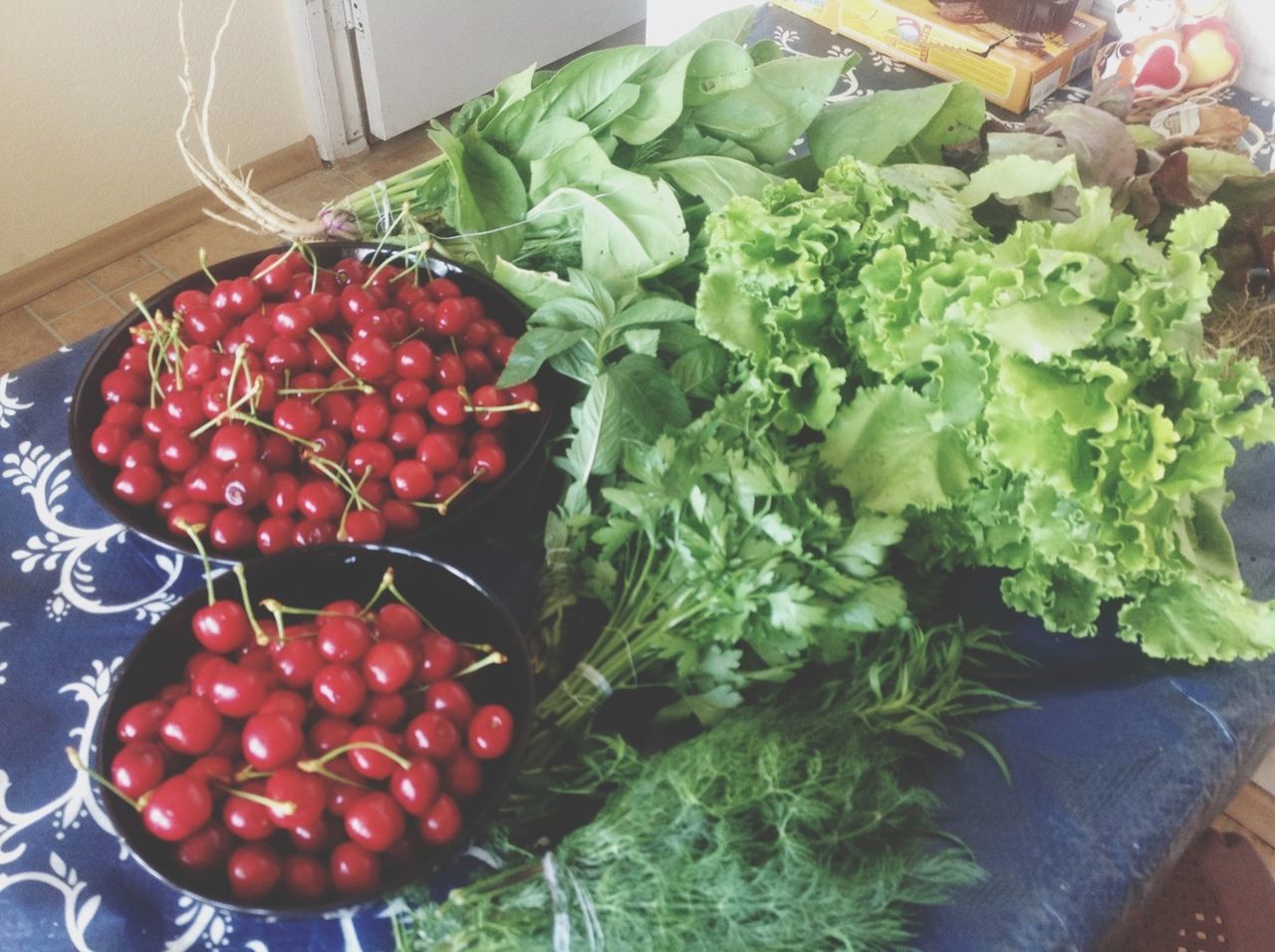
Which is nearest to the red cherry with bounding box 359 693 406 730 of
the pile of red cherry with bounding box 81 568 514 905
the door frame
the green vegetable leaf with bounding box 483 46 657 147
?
the pile of red cherry with bounding box 81 568 514 905

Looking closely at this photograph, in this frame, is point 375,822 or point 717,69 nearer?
point 375,822

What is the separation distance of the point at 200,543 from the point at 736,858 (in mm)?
435

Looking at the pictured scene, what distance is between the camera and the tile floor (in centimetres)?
198

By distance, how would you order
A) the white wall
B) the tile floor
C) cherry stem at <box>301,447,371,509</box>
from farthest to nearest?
the tile floor, the white wall, cherry stem at <box>301,447,371,509</box>

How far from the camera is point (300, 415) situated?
30.8 inches

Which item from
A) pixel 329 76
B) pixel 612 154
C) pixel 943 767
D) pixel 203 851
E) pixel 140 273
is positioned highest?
pixel 612 154

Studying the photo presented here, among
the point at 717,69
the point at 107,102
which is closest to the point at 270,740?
the point at 717,69

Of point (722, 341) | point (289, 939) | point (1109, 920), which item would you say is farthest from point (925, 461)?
point (289, 939)

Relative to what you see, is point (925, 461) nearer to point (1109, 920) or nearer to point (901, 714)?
point (901, 714)

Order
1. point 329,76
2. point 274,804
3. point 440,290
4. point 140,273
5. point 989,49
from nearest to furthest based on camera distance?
point 274,804
point 440,290
point 989,49
point 140,273
point 329,76

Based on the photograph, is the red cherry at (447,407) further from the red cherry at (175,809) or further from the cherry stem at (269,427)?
the red cherry at (175,809)

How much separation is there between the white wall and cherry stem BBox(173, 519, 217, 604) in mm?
1530

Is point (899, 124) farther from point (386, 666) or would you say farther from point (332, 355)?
point (386, 666)

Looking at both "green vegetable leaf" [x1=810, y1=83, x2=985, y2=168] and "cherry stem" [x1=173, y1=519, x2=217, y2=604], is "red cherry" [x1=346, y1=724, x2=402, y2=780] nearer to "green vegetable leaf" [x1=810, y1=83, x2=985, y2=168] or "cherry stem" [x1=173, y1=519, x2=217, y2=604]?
"cherry stem" [x1=173, y1=519, x2=217, y2=604]
